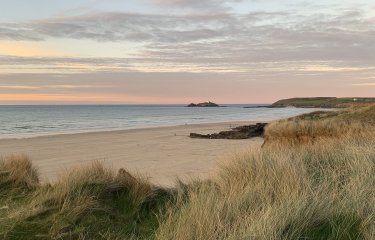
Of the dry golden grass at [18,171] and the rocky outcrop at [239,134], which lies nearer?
the dry golden grass at [18,171]

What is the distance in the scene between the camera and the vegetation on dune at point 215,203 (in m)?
3.94

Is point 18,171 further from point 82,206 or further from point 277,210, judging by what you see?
point 277,210

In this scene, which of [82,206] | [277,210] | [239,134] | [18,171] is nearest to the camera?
[277,210]

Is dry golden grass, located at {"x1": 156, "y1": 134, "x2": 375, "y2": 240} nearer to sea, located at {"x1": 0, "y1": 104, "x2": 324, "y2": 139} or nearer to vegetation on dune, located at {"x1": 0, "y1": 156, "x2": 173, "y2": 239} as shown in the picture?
vegetation on dune, located at {"x1": 0, "y1": 156, "x2": 173, "y2": 239}

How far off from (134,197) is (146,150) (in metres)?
15.4

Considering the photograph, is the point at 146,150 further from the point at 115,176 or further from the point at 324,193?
the point at 324,193

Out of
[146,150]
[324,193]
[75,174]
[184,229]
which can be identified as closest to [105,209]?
[75,174]

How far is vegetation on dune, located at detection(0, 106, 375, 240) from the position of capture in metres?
3.94

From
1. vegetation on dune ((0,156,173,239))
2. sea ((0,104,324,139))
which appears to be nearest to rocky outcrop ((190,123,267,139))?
sea ((0,104,324,139))

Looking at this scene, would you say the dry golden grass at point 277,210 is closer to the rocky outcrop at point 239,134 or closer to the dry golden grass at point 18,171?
the dry golden grass at point 18,171

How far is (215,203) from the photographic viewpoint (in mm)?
4469

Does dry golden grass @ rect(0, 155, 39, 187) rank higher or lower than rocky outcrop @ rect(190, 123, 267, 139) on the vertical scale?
higher

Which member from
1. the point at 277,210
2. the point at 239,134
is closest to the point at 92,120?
the point at 239,134

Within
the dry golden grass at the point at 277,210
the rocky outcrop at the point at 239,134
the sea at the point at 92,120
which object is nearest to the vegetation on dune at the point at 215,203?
the dry golden grass at the point at 277,210
